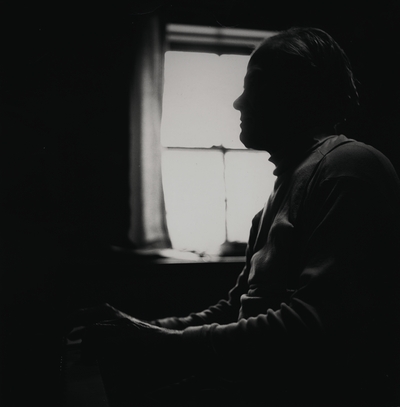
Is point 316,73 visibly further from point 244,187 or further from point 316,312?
point 244,187

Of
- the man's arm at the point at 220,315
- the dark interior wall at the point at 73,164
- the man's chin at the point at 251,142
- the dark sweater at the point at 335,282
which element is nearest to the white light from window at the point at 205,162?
the dark interior wall at the point at 73,164

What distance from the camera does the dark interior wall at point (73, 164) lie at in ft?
5.63

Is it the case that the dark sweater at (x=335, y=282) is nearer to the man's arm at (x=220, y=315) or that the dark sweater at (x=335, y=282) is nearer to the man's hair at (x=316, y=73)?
the man's hair at (x=316, y=73)

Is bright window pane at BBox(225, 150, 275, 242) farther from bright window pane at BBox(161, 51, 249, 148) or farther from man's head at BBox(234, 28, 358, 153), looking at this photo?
man's head at BBox(234, 28, 358, 153)

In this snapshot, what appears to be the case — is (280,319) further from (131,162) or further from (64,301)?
(131,162)

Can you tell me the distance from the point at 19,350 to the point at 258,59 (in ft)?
2.97

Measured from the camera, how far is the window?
1896mm

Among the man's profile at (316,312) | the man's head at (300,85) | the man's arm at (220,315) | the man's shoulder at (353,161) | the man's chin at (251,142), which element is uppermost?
the man's head at (300,85)

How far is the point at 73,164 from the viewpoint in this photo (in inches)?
70.9

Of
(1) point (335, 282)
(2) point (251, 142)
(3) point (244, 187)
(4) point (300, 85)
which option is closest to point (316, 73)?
(4) point (300, 85)

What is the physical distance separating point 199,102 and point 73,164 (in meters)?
0.63

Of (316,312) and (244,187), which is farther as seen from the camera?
(244,187)

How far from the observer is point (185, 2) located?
2.00 m

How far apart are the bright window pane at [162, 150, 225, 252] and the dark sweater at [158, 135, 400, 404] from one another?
3.14 ft
